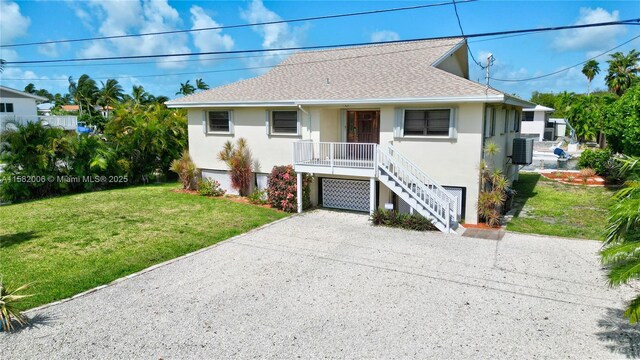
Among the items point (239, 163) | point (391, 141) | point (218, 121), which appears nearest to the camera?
point (391, 141)

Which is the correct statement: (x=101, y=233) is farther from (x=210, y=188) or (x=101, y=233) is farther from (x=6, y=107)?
(x=6, y=107)

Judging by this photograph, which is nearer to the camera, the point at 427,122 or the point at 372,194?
the point at 427,122

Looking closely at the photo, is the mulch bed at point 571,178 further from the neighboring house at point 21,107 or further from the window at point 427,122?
the neighboring house at point 21,107

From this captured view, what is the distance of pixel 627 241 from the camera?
4758mm

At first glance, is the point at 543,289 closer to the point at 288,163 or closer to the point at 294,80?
the point at 288,163

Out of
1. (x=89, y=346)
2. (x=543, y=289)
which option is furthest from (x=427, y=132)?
(x=89, y=346)

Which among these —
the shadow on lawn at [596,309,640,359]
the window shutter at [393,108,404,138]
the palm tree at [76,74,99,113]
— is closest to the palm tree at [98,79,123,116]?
the palm tree at [76,74,99,113]

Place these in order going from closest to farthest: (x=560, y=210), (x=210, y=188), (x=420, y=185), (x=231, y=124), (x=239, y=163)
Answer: (x=420, y=185), (x=560, y=210), (x=239, y=163), (x=231, y=124), (x=210, y=188)

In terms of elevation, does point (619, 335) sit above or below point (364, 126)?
below

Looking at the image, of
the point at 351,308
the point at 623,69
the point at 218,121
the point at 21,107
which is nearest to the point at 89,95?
the point at 21,107

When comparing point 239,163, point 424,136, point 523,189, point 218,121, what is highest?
point 218,121

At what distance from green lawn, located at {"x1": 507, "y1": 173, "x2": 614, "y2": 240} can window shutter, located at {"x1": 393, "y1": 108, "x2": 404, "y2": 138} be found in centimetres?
459

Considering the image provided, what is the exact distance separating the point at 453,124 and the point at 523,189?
840 centimetres

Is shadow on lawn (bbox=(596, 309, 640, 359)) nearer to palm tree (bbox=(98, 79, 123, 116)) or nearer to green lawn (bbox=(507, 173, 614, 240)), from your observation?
green lawn (bbox=(507, 173, 614, 240))
